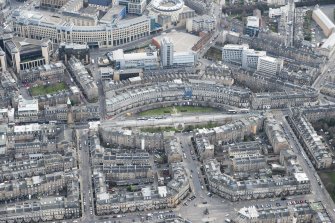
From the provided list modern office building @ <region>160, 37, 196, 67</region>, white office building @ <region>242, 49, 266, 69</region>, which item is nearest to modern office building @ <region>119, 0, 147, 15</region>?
modern office building @ <region>160, 37, 196, 67</region>

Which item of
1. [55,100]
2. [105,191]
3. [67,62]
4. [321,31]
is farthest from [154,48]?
[105,191]

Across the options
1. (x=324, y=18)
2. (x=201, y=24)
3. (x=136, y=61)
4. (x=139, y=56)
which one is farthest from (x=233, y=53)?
(x=324, y=18)

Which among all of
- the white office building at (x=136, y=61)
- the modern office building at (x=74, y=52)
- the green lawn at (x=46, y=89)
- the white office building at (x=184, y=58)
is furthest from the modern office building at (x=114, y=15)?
the green lawn at (x=46, y=89)

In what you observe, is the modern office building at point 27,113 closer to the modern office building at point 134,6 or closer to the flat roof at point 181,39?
the flat roof at point 181,39

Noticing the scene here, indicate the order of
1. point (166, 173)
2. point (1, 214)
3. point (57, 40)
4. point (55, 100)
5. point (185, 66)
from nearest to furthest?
point (1, 214)
point (166, 173)
point (55, 100)
point (185, 66)
point (57, 40)

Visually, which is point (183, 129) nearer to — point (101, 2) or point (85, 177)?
point (85, 177)

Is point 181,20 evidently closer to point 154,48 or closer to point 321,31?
point 154,48

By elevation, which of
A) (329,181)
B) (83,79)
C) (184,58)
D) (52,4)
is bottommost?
(329,181)

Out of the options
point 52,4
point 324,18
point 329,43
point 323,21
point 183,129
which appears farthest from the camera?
point 52,4
